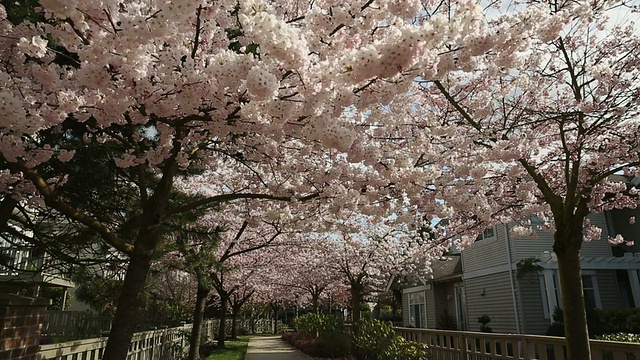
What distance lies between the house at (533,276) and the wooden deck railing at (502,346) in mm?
4002

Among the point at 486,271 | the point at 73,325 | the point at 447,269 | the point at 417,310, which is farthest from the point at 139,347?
the point at 417,310

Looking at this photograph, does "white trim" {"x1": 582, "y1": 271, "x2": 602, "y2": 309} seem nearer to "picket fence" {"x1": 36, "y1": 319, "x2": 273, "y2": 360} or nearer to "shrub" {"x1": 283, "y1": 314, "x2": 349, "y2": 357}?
"shrub" {"x1": 283, "y1": 314, "x2": 349, "y2": 357}

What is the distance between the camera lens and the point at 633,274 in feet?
45.3

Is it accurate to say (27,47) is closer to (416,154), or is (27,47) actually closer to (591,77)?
(416,154)

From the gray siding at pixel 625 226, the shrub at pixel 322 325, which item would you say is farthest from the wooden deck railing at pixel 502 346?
the gray siding at pixel 625 226

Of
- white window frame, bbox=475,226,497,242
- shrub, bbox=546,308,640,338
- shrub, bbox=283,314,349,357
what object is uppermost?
white window frame, bbox=475,226,497,242

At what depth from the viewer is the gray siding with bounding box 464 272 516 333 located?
15.3m

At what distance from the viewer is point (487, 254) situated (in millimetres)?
16969

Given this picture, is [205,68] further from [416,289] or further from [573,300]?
[416,289]

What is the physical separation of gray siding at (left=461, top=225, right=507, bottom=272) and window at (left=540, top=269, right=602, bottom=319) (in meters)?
1.72

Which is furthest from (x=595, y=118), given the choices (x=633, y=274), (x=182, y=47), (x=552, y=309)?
(x=633, y=274)

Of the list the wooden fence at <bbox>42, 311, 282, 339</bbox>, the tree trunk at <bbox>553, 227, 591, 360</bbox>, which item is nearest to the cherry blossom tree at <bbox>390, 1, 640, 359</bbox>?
the tree trunk at <bbox>553, 227, 591, 360</bbox>

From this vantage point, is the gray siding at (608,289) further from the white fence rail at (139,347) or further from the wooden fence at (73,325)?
the wooden fence at (73,325)

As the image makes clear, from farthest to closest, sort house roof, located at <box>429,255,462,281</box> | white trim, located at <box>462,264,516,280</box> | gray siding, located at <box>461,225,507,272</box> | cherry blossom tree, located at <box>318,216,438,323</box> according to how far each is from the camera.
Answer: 1. house roof, located at <box>429,255,462,281</box>
2. cherry blossom tree, located at <box>318,216,438,323</box>
3. gray siding, located at <box>461,225,507,272</box>
4. white trim, located at <box>462,264,516,280</box>
